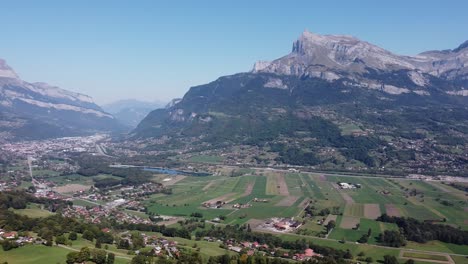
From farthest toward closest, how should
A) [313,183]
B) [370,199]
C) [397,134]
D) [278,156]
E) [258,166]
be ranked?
[397,134]
[278,156]
[258,166]
[313,183]
[370,199]

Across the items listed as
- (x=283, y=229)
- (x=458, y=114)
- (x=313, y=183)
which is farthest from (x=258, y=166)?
(x=458, y=114)

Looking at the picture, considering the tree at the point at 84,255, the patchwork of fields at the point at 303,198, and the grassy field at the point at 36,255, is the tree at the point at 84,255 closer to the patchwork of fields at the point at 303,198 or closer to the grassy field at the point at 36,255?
the grassy field at the point at 36,255

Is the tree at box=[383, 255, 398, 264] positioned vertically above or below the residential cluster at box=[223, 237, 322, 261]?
above

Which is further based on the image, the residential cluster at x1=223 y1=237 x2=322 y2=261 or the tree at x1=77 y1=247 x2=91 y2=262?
the residential cluster at x1=223 y1=237 x2=322 y2=261

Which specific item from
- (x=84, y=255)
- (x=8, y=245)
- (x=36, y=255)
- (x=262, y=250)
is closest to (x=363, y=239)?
(x=262, y=250)

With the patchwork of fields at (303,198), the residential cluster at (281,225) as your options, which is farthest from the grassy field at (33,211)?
the residential cluster at (281,225)

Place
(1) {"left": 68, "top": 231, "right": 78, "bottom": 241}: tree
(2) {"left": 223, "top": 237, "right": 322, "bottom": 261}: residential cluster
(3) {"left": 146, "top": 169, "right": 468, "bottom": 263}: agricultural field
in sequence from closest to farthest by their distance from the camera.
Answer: (1) {"left": 68, "top": 231, "right": 78, "bottom": 241}: tree < (2) {"left": 223, "top": 237, "right": 322, "bottom": 261}: residential cluster < (3) {"left": 146, "top": 169, "right": 468, "bottom": 263}: agricultural field

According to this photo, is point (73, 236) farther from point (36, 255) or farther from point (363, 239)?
point (363, 239)

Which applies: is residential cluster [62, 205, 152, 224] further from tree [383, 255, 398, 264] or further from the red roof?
tree [383, 255, 398, 264]

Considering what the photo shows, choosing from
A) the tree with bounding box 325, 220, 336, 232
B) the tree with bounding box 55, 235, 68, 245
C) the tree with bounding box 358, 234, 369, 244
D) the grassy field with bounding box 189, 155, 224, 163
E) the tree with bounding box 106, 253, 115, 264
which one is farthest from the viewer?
the grassy field with bounding box 189, 155, 224, 163

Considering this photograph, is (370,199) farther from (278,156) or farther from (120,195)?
(278,156)

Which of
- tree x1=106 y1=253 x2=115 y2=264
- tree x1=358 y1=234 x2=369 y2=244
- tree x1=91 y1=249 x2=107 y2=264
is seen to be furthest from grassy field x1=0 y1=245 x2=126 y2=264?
tree x1=358 y1=234 x2=369 y2=244
